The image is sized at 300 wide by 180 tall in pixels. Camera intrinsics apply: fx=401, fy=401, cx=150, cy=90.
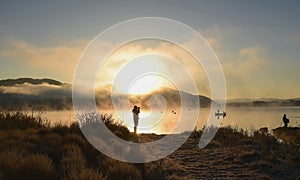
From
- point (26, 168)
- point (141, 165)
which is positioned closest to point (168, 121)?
point (141, 165)

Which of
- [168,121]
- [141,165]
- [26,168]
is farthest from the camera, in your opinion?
[168,121]

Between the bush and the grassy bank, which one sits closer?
the bush

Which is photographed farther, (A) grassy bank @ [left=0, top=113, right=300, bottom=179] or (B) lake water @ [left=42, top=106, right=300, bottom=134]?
(B) lake water @ [left=42, top=106, right=300, bottom=134]

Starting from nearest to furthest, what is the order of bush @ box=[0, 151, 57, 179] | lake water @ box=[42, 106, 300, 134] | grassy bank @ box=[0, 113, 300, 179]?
bush @ box=[0, 151, 57, 179] < grassy bank @ box=[0, 113, 300, 179] < lake water @ box=[42, 106, 300, 134]

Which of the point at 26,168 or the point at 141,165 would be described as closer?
the point at 26,168

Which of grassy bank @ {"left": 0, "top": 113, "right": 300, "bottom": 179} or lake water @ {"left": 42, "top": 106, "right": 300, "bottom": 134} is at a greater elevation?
lake water @ {"left": 42, "top": 106, "right": 300, "bottom": 134}

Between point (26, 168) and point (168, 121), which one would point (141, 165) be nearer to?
point (26, 168)

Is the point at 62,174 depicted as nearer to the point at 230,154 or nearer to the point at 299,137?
the point at 230,154

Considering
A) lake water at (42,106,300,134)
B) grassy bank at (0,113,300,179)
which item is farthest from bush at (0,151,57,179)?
lake water at (42,106,300,134)

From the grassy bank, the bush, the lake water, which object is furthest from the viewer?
the lake water

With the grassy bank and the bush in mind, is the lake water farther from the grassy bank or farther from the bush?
the bush

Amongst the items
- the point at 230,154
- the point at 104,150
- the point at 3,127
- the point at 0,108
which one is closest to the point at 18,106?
the point at 0,108

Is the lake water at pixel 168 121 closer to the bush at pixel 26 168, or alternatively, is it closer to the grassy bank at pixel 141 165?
the grassy bank at pixel 141 165

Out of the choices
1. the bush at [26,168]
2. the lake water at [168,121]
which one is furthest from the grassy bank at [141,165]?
the lake water at [168,121]
